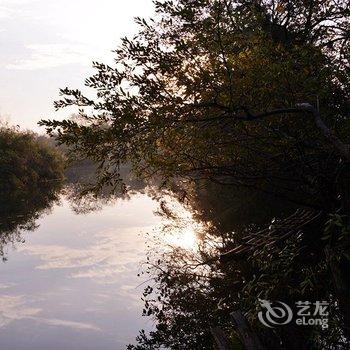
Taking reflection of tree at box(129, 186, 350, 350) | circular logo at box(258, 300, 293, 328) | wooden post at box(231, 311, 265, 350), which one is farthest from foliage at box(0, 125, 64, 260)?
wooden post at box(231, 311, 265, 350)

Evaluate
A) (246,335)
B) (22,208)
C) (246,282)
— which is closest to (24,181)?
(22,208)

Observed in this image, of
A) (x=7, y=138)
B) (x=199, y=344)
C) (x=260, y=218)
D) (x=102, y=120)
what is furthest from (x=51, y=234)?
(x=7, y=138)

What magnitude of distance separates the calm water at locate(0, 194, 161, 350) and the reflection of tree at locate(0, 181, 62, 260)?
0.81m

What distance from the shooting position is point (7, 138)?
39625 mm

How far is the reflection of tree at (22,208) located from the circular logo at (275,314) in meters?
13.6

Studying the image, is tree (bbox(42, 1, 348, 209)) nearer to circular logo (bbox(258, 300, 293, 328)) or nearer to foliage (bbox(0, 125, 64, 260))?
circular logo (bbox(258, 300, 293, 328))

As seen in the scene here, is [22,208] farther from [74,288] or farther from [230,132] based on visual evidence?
[230,132]

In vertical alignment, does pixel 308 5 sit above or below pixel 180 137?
above

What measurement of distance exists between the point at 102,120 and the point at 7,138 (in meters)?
36.6

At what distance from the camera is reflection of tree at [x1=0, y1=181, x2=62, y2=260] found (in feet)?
69.1

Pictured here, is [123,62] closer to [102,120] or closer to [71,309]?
[102,120]

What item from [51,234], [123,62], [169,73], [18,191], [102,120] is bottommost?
[102,120]

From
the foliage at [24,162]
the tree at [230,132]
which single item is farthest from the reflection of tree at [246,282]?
the foliage at [24,162]

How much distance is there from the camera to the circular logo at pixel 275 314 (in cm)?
666
